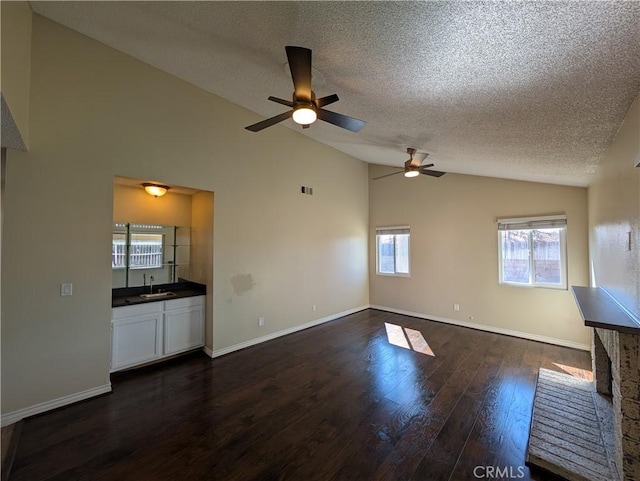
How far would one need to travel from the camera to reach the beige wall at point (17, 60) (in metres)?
1.78

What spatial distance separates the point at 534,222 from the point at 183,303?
5550 mm

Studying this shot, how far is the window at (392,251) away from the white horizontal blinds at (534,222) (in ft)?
5.94

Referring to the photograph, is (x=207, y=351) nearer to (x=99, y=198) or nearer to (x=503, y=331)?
(x=99, y=198)

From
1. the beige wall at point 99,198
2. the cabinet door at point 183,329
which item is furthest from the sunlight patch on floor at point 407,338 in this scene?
the cabinet door at point 183,329

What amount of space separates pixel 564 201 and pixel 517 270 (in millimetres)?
1279

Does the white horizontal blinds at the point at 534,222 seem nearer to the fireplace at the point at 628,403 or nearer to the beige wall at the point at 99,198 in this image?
the fireplace at the point at 628,403

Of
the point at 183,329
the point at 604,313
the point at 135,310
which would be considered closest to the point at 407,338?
the point at 604,313

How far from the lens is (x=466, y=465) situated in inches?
76.0

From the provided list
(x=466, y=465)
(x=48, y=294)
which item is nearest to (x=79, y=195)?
(x=48, y=294)

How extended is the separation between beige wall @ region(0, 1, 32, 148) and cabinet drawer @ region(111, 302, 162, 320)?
1.86 metres

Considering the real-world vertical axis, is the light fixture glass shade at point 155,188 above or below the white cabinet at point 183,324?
above

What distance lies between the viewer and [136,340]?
10.8 ft

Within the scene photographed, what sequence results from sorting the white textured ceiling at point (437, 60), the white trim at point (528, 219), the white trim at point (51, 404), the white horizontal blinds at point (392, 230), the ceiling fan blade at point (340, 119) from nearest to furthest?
the white textured ceiling at point (437, 60) → the ceiling fan blade at point (340, 119) → the white trim at point (51, 404) → the white trim at point (528, 219) → the white horizontal blinds at point (392, 230)

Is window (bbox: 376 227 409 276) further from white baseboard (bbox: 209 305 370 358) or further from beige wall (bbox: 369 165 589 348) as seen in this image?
white baseboard (bbox: 209 305 370 358)
